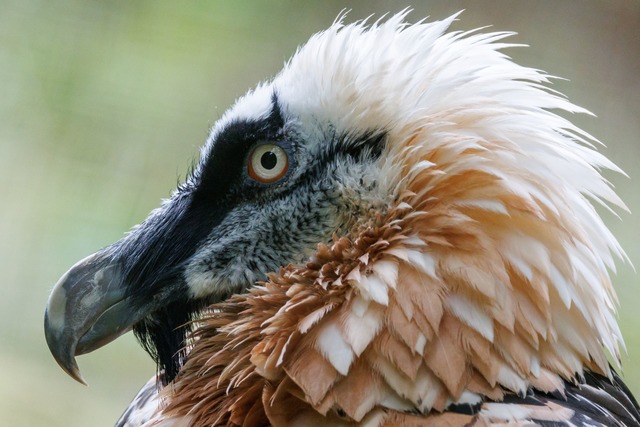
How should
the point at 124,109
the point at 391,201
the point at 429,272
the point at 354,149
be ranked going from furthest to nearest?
1. the point at 124,109
2. the point at 354,149
3. the point at 391,201
4. the point at 429,272

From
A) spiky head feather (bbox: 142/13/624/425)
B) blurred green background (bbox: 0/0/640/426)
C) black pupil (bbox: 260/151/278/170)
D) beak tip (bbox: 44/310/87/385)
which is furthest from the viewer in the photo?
blurred green background (bbox: 0/0/640/426)

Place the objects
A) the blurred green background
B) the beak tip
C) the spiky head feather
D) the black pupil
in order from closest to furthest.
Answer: the spiky head feather → the beak tip → the black pupil → the blurred green background

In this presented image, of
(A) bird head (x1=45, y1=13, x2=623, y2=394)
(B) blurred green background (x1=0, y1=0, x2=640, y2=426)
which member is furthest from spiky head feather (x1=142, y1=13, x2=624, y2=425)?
(B) blurred green background (x1=0, y1=0, x2=640, y2=426)

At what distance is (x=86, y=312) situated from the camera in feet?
5.68

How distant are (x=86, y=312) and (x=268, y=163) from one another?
0.46 metres

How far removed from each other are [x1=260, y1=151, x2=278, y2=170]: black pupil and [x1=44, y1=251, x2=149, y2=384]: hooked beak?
36cm

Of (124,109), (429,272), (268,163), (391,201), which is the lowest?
(429,272)

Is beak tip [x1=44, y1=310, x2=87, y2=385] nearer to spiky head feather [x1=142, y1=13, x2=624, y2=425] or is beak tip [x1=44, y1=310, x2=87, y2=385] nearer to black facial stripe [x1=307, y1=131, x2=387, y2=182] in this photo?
spiky head feather [x1=142, y1=13, x2=624, y2=425]

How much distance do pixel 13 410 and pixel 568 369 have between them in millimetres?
2749

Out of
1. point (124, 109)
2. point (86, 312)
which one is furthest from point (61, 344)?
point (124, 109)

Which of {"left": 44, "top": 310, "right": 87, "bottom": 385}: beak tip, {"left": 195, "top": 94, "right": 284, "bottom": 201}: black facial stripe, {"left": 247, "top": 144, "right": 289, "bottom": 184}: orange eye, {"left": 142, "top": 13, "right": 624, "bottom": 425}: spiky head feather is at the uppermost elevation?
{"left": 195, "top": 94, "right": 284, "bottom": 201}: black facial stripe

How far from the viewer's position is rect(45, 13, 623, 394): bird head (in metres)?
1.60

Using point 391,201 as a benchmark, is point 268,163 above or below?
above

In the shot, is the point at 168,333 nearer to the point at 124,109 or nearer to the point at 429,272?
the point at 429,272
